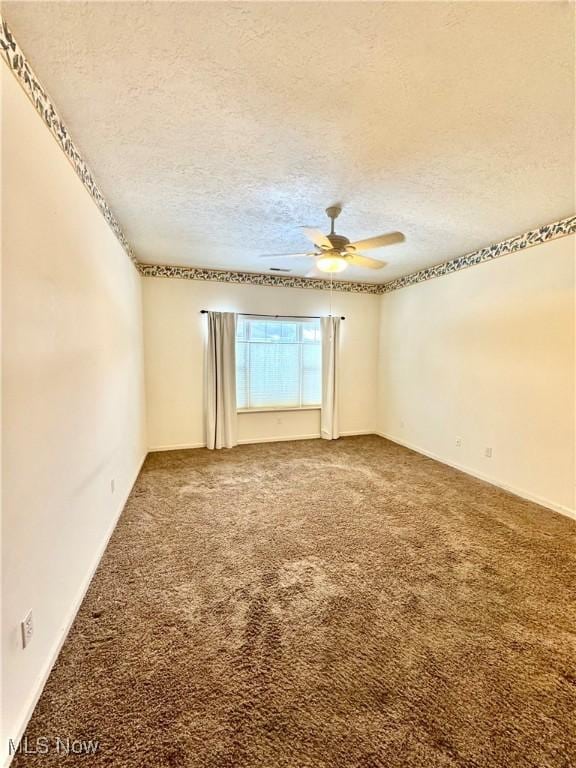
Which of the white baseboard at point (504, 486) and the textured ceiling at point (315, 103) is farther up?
the textured ceiling at point (315, 103)

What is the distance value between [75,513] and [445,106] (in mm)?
2827

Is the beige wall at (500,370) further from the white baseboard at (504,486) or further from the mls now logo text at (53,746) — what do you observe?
the mls now logo text at (53,746)

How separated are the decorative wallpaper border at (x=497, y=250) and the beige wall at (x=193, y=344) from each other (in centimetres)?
112

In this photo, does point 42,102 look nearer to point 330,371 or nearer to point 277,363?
point 277,363

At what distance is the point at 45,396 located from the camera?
1490 millimetres

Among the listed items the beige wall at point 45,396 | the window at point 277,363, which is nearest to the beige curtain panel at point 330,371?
the window at point 277,363

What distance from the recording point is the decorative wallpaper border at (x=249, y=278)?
464cm

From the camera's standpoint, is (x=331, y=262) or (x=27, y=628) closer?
(x=27, y=628)

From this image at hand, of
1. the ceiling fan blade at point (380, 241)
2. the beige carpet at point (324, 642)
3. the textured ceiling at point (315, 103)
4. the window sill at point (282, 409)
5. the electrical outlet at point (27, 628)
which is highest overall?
the textured ceiling at point (315, 103)

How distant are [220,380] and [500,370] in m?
3.50

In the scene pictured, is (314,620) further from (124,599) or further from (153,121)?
(153,121)

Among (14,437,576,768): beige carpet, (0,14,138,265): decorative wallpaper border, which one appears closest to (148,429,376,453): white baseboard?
(14,437,576,768): beige carpet

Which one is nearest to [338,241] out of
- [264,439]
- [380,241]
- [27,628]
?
[380,241]

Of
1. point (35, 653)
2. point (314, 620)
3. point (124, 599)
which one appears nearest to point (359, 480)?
point (314, 620)
